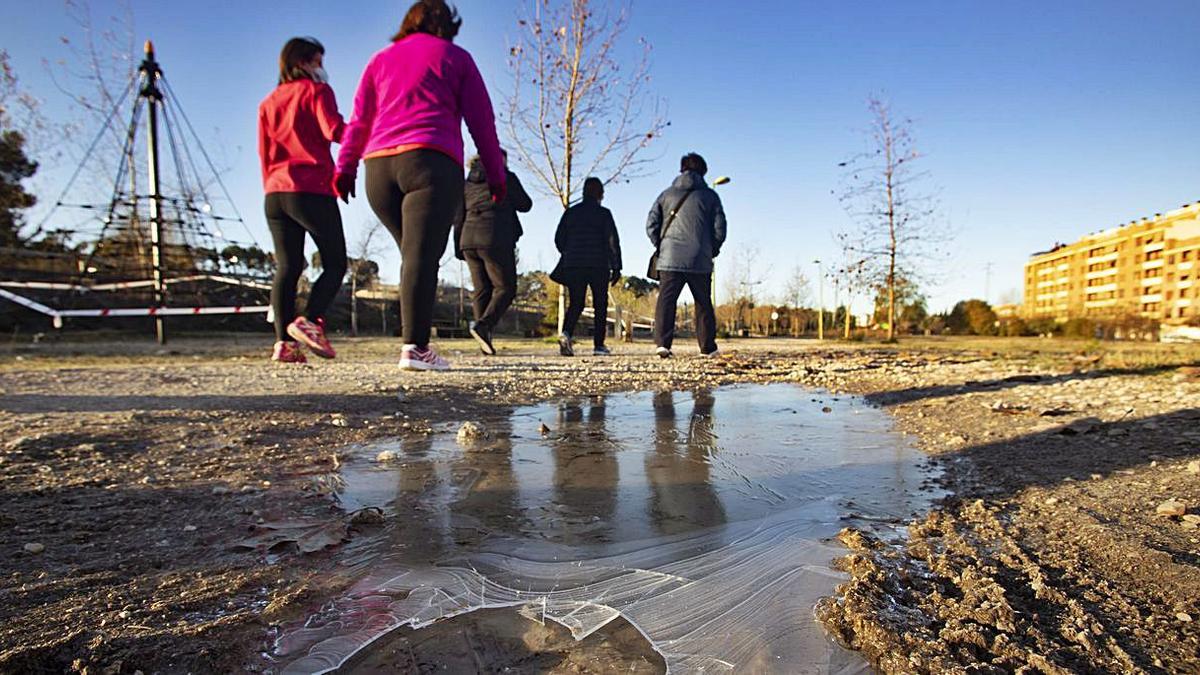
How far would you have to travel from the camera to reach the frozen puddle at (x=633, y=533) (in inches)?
33.2

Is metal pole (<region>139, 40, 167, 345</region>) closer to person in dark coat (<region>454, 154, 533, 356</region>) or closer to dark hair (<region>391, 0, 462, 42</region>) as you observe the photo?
person in dark coat (<region>454, 154, 533, 356</region>)

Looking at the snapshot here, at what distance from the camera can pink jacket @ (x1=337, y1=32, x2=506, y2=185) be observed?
370 cm

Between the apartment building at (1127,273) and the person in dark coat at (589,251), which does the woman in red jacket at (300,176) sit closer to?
the person in dark coat at (589,251)

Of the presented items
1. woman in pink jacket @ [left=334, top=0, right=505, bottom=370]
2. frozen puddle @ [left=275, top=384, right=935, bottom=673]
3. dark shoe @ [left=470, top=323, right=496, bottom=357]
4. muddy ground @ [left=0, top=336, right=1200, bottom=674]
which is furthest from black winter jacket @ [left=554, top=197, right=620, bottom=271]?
frozen puddle @ [left=275, top=384, right=935, bottom=673]

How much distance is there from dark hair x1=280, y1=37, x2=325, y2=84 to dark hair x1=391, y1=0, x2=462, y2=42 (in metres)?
0.94

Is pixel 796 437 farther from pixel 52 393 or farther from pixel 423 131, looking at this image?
pixel 52 393

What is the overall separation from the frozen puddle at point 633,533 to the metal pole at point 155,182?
939 centimetres

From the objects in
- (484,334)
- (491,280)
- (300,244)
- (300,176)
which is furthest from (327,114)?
(484,334)

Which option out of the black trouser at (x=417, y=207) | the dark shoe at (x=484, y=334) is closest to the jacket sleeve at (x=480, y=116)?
the black trouser at (x=417, y=207)

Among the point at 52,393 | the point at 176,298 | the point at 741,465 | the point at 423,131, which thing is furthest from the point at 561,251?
the point at 176,298

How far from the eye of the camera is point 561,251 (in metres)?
7.49

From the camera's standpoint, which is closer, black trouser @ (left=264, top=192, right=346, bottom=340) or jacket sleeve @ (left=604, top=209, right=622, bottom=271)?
black trouser @ (left=264, top=192, right=346, bottom=340)

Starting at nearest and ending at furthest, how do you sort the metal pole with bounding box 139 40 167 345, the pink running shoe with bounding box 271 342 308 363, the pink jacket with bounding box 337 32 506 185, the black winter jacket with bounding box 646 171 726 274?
1. the pink jacket with bounding box 337 32 506 185
2. the pink running shoe with bounding box 271 342 308 363
3. the black winter jacket with bounding box 646 171 726 274
4. the metal pole with bounding box 139 40 167 345

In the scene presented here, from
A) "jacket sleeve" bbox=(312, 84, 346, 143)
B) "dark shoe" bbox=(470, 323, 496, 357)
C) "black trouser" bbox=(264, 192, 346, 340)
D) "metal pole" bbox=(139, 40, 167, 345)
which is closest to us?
"jacket sleeve" bbox=(312, 84, 346, 143)
